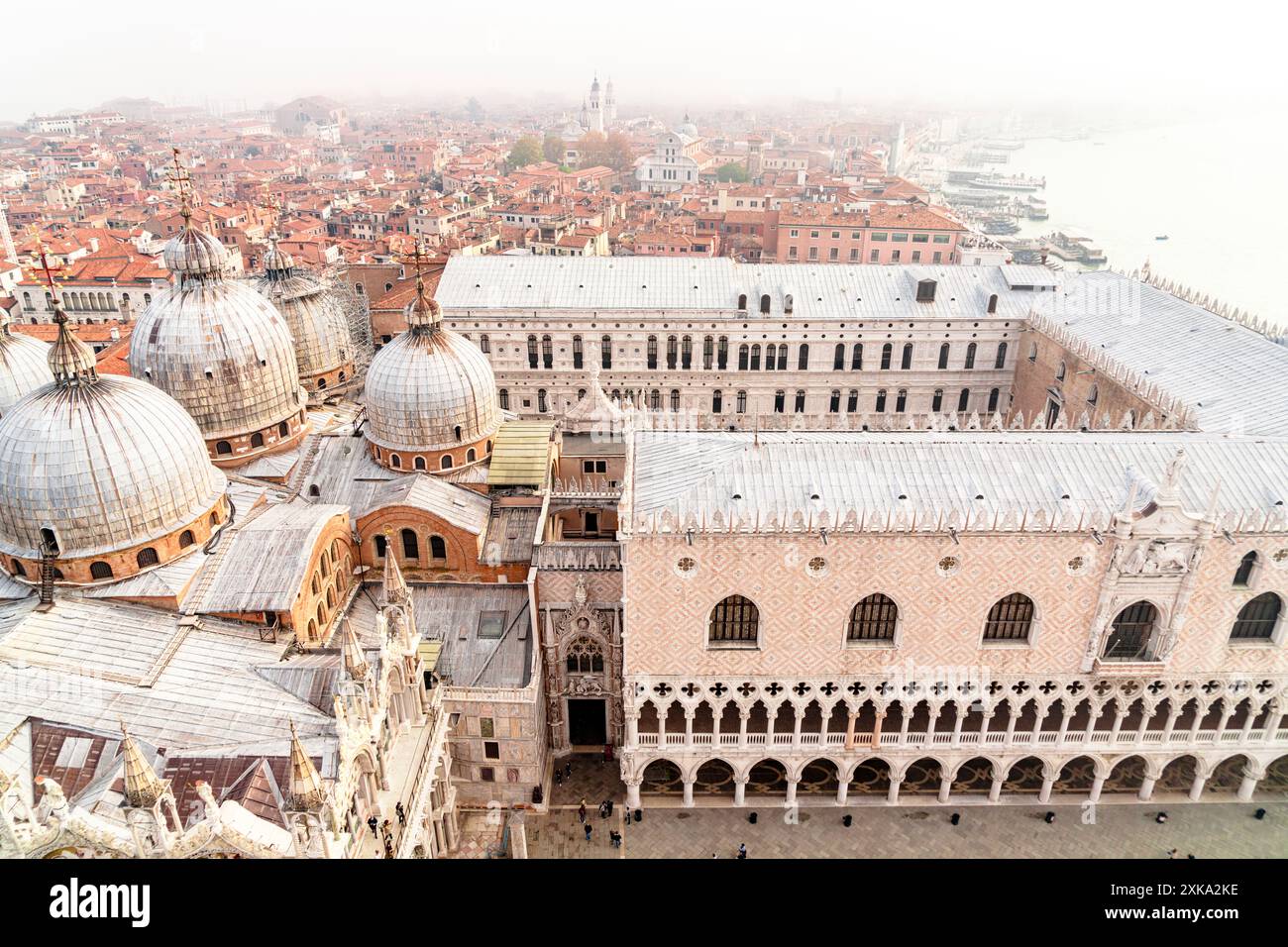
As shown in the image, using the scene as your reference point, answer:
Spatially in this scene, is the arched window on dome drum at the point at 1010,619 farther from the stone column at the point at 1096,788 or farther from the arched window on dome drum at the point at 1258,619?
the stone column at the point at 1096,788

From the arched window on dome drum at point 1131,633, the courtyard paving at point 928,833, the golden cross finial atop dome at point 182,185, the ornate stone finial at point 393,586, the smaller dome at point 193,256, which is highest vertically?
the golden cross finial atop dome at point 182,185

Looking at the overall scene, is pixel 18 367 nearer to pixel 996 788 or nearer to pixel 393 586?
pixel 393 586

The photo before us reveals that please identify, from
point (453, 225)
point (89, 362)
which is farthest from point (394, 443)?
point (453, 225)

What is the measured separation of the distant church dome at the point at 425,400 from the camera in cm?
3234

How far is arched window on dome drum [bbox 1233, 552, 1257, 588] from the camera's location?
85.7 feet

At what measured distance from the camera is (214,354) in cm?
3148

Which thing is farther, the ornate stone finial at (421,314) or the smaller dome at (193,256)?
the ornate stone finial at (421,314)

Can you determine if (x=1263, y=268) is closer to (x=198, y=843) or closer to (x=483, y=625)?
(x=483, y=625)

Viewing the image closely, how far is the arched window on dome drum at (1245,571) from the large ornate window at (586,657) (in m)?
20.8

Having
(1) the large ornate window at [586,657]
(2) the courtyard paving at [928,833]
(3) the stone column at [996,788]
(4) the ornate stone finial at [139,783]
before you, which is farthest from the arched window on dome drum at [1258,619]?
(4) the ornate stone finial at [139,783]

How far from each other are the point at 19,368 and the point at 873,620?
32.0 meters

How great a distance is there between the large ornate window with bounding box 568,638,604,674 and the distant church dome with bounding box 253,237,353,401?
66.7ft

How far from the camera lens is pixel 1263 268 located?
2106 inches
